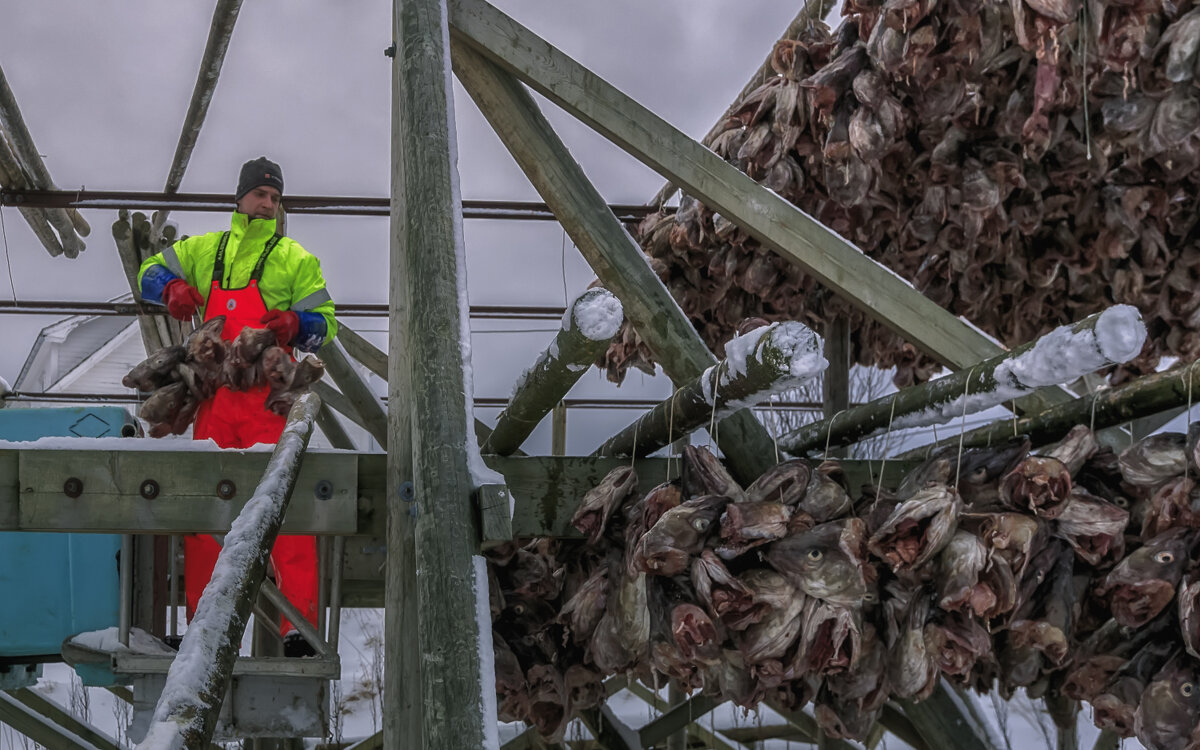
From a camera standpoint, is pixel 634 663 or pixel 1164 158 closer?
pixel 634 663

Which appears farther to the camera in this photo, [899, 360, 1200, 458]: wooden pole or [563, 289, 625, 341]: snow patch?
[899, 360, 1200, 458]: wooden pole

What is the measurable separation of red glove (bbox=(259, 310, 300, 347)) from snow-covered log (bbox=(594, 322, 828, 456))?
74.8 inches

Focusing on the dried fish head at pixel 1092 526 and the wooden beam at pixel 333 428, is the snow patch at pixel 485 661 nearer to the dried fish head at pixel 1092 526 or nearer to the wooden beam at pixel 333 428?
the dried fish head at pixel 1092 526

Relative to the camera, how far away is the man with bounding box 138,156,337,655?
150 inches

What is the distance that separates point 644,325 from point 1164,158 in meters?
1.81

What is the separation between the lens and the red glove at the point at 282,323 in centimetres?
392

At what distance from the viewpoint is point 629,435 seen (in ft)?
8.59

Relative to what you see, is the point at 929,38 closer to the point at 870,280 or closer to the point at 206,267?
the point at 870,280

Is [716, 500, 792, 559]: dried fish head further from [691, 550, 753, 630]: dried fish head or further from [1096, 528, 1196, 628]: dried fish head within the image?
[1096, 528, 1196, 628]: dried fish head

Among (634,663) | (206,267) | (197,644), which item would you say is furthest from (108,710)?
(197,644)

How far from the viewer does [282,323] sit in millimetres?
3924

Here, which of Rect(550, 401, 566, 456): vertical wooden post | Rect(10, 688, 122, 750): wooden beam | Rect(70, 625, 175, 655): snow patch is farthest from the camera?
Rect(550, 401, 566, 456): vertical wooden post

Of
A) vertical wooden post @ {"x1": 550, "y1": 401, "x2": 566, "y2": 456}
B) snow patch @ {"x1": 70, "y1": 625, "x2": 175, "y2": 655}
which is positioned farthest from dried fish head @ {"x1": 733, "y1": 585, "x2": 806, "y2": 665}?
vertical wooden post @ {"x1": 550, "y1": 401, "x2": 566, "y2": 456}

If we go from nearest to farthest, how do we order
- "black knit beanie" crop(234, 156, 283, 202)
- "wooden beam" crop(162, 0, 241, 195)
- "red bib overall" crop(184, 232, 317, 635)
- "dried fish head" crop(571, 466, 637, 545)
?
1. "dried fish head" crop(571, 466, 637, 545)
2. "red bib overall" crop(184, 232, 317, 635)
3. "black knit beanie" crop(234, 156, 283, 202)
4. "wooden beam" crop(162, 0, 241, 195)
